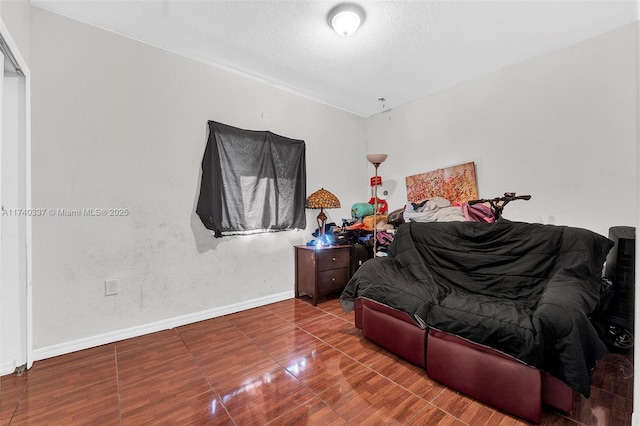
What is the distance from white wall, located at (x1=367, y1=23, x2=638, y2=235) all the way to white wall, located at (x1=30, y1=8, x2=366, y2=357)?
8.24 ft

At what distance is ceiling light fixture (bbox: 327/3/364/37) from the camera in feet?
6.84

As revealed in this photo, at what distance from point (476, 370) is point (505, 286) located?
2.43 feet

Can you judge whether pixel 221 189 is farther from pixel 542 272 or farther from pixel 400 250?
pixel 542 272

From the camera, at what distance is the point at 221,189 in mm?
2859

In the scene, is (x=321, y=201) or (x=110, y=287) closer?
(x=110, y=287)

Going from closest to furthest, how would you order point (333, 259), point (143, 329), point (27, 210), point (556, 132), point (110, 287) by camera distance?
point (27, 210), point (110, 287), point (143, 329), point (556, 132), point (333, 259)

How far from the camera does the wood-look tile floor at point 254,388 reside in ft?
4.69

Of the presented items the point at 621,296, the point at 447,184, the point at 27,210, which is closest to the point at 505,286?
the point at 621,296

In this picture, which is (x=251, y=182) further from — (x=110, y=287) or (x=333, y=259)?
(x=110, y=287)

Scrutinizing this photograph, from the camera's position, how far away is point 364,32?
2.39 m

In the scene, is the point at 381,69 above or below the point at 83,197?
above

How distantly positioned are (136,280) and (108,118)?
1.45 m

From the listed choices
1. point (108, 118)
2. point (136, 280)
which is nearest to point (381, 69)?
point (108, 118)

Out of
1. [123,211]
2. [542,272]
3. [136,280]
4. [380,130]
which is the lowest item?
[136,280]
